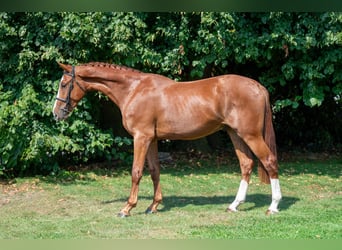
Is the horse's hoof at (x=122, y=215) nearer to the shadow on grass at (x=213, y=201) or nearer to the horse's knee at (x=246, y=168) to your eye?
the shadow on grass at (x=213, y=201)

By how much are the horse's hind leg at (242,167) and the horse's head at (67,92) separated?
217 centimetres

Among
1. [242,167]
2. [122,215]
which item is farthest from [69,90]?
[242,167]

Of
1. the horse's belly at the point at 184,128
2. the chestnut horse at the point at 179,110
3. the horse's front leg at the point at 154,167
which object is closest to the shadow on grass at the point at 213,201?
the horse's front leg at the point at 154,167

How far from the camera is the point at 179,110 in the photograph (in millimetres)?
6043

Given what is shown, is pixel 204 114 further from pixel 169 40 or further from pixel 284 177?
pixel 284 177

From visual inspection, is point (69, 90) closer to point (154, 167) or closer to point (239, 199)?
point (154, 167)

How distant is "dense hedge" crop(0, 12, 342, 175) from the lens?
8.06 m

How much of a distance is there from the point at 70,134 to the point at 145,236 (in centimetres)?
443

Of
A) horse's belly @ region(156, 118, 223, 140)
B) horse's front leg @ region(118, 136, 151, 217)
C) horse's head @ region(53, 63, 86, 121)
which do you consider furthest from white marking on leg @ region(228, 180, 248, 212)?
horse's head @ region(53, 63, 86, 121)

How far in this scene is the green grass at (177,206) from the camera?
507 cm

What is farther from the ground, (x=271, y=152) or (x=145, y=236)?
(x=271, y=152)

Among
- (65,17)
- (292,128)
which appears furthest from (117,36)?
(292,128)

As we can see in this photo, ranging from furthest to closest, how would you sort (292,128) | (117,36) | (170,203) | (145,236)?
(292,128), (117,36), (170,203), (145,236)

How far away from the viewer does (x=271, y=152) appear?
597 centimetres
